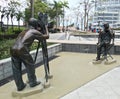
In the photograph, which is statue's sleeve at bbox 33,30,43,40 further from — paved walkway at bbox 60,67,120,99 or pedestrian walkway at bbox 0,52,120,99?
paved walkway at bbox 60,67,120,99

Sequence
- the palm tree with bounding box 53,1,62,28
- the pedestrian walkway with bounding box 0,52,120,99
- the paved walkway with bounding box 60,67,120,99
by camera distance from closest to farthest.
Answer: the paved walkway with bounding box 60,67,120,99 → the pedestrian walkway with bounding box 0,52,120,99 → the palm tree with bounding box 53,1,62,28

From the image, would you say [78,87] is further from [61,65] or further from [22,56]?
[61,65]

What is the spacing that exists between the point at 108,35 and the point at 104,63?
1148 millimetres

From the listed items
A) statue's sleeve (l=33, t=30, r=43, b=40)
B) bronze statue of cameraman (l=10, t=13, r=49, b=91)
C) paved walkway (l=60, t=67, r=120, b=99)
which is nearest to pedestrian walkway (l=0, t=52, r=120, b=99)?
paved walkway (l=60, t=67, r=120, b=99)

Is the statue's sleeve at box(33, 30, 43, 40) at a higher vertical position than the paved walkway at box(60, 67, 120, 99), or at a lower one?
higher

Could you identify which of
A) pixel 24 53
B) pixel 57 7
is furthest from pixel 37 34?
pixel 57 7

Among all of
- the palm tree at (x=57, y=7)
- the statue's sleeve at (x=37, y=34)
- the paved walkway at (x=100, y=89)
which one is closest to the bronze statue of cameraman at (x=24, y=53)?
the statue's sleeve at (x=37, y=34)

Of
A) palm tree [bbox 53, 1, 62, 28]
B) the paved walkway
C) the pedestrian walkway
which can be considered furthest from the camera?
palm tree [bbox 53, 1, 62, 28]

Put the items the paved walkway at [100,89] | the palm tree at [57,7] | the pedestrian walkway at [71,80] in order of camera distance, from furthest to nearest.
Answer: the palm tree at [57,7] → the pedestrian walkway at [71,80] → the paved walkway at [100,89]

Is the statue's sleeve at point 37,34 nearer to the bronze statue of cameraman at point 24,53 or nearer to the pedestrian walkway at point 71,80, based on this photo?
the bronze statue of cameraman at point 24,53

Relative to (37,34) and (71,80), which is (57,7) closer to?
(71,80)

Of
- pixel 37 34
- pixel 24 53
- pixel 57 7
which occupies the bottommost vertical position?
pixel 24 53

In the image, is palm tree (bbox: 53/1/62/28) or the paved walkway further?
palm tree (bbox: 53/1/62/28)

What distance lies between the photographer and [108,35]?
1127 centimetres
